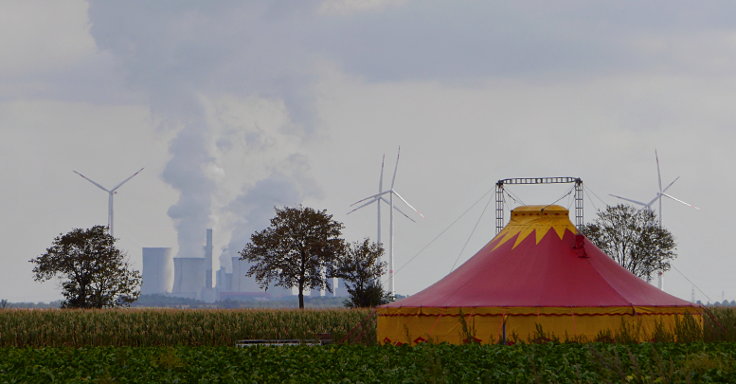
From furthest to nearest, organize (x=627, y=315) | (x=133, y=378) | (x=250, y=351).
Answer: (x=627, y=315), (x=250, y=351), (x=133, y=378)

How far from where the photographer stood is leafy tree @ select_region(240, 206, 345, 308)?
8225 centimetres

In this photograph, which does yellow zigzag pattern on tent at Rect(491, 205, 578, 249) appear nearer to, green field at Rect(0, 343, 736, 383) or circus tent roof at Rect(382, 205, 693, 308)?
circus tent roof at Rect(382, 205, 693, 308)

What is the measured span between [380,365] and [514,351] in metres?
3.77

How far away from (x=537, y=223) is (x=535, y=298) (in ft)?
14.0

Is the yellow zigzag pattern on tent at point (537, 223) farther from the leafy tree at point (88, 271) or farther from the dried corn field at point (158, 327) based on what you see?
the leafy tree at point (88, 271)

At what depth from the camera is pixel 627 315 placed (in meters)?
35.2

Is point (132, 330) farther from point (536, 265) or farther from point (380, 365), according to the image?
point (380, 365)

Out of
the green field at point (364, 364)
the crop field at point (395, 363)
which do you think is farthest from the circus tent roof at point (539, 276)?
the green field at point (364, 364)

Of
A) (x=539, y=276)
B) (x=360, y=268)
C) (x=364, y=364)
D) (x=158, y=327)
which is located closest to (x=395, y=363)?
(x=364, y=364)

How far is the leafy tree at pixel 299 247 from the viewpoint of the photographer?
8225 cm

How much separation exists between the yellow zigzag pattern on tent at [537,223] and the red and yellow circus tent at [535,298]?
36 mm

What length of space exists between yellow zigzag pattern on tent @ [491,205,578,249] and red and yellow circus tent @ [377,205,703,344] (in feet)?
0.12

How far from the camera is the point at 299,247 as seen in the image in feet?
271

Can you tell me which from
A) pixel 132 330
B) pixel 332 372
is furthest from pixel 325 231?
pixel 332 372
